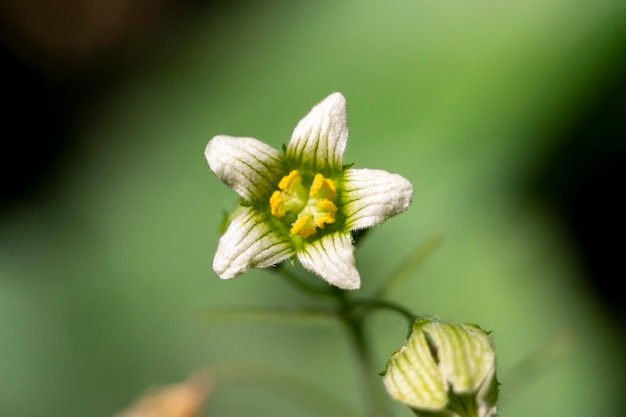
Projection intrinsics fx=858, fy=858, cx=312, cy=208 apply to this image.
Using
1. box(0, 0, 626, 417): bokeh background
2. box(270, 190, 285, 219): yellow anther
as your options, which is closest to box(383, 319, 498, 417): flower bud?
box(270, 190, 285, 219): yellow anther

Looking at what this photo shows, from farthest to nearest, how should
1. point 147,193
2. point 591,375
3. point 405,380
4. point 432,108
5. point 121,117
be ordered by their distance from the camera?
point 121,117, point 147,193, point 432,108, point 591,375, point 405,380

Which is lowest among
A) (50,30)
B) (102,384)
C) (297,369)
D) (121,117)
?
(297,369)

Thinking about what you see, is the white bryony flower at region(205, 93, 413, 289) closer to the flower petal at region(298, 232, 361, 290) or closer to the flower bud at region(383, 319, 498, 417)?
the flower petal at region(298, 232, 361, 290)

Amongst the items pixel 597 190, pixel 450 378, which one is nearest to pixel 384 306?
pixel 450 378

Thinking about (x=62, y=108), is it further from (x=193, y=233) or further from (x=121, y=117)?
(x=193, y=233)

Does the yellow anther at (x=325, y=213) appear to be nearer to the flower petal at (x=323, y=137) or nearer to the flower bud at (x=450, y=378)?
the flower petal at (x=323, y=137)

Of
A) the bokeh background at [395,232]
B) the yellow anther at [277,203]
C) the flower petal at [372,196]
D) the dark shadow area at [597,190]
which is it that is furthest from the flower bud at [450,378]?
the dark shadow area at [597,190]

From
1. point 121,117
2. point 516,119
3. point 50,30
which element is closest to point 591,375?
point 516,119
